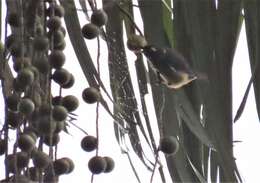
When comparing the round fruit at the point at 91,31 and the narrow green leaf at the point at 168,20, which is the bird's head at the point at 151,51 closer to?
the round fruit at the point at 91,31

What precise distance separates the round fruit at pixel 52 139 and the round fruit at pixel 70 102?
0.18ft

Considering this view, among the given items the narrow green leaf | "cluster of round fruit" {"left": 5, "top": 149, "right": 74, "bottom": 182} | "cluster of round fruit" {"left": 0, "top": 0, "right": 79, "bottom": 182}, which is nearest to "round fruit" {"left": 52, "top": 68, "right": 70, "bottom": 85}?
"cluster of round fruit" {"left": 0, "top": 0, "right": 79, "bottom": 182}

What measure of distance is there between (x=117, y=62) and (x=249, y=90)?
0.20 metres

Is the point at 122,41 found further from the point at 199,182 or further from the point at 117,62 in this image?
the point at 199,182

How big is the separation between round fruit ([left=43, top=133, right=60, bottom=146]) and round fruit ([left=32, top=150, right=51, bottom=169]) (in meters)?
0.02

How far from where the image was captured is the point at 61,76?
875mm

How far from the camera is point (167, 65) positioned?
0.94 metres

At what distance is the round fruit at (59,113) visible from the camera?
82 cm

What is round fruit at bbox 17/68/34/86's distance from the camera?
31.1 inches

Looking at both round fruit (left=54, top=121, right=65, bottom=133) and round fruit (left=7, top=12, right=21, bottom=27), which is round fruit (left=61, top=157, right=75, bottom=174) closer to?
A: round fruit (left=54, top=121, right=65, bottom=133)

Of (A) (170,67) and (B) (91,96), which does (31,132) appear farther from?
(A) (170,67)

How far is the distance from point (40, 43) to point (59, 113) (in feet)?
0.28

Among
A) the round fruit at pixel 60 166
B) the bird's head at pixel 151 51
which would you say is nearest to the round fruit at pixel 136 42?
the bird's head at pixel 151 51

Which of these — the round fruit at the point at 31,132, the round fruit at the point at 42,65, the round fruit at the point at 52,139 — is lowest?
the round fruit at the point at 52,139
